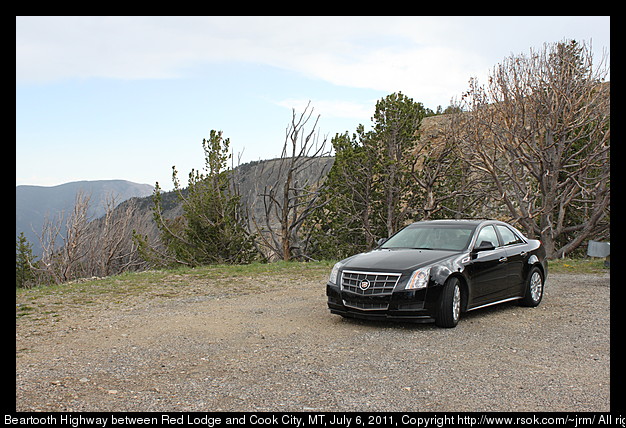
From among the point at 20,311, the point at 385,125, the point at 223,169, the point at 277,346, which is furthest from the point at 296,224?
the point at 277,346

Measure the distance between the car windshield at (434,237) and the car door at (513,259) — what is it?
0.87m

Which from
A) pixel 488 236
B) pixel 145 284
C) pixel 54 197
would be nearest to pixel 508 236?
pixel 488 236

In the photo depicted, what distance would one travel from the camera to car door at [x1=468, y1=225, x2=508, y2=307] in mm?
9016

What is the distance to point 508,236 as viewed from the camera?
10.4m

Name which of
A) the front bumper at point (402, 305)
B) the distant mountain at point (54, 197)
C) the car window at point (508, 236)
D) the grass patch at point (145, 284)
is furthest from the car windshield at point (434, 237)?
the distant mountain at point (54, 197)

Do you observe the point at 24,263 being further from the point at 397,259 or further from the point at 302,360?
the point at 302,360

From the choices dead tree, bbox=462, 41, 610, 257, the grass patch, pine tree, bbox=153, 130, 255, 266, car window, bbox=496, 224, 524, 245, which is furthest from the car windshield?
pine tree, bbox=153, 130, 255, 266

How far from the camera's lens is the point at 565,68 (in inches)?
837

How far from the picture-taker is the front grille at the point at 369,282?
8312 mm

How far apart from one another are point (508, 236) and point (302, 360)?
547cm

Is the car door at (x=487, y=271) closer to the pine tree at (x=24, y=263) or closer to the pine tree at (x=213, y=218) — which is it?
the pine tree at (x=213, y=218)

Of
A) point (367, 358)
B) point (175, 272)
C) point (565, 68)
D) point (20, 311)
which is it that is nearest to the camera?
point (367, 358)

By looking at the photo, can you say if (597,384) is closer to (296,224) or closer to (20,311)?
(20,311)
